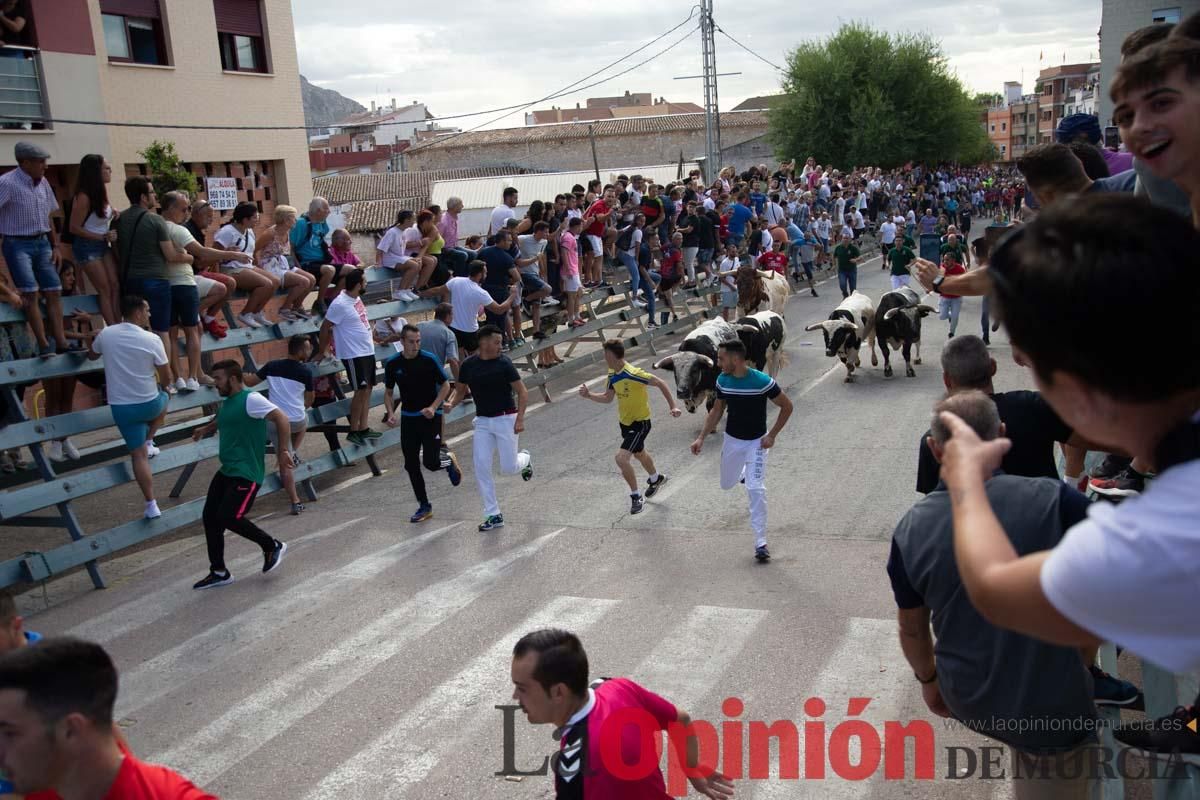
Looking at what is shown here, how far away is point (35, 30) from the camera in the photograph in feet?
64.7

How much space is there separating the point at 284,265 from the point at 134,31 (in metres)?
→ 12.8

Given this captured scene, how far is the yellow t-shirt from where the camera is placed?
11008 millimetres

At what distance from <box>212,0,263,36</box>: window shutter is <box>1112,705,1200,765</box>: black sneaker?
25270 millimetres

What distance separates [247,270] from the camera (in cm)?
1273

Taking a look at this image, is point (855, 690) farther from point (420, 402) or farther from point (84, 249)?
point (84, 249)

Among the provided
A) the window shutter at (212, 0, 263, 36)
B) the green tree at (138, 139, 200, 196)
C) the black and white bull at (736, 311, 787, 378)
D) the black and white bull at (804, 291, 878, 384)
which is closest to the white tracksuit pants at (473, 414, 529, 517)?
the black and white bull at (736, 311, 787, 378)

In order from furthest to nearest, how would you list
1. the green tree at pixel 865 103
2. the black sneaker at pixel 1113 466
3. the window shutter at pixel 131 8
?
the green tree at pixel 865 103, the window shutter at pixel 131 8, the black sneaker at pixel 1113 466

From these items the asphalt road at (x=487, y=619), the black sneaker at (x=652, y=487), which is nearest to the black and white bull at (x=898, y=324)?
the asphalt road at (x=487, y=619)

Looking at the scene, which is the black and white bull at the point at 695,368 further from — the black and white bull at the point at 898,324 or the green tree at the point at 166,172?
the green tree at the point at 166,172

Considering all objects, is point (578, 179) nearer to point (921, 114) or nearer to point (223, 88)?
point (921, 114)

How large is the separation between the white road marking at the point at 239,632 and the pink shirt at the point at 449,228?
23.8 ft

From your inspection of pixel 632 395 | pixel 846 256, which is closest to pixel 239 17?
pixel 846 256

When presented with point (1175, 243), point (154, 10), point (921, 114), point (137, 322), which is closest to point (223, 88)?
point (154, 10)

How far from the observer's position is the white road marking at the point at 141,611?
8672mm
